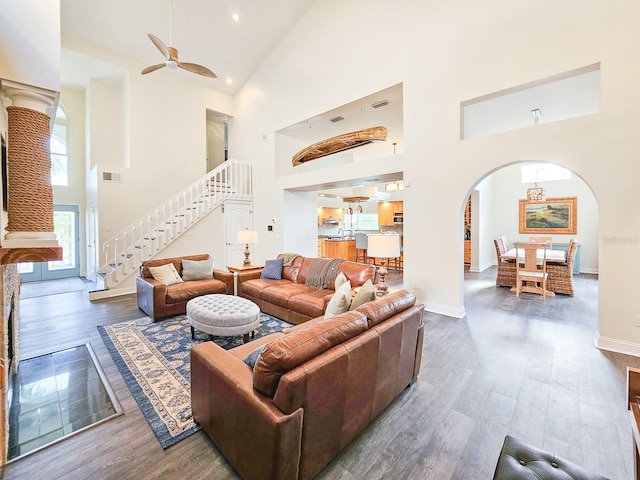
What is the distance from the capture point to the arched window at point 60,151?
7.55 meters

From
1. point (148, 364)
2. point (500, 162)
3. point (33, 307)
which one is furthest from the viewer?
point (33, 307)

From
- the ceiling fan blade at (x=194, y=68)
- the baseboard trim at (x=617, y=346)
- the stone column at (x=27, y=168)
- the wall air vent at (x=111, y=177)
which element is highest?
the ceiling fan blade at (x=194, y=68)

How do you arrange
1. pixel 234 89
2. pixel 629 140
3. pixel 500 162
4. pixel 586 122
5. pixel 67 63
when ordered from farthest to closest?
pixel 234 89
pixel 67 63
pixel 500 162
pixel 586 122
pixel 629 140

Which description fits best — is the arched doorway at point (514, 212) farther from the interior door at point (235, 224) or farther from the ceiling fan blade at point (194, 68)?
the ceiling fan blade at point (194, 68)

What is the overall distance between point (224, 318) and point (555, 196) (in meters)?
9.91

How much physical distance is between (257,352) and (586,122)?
4.49 metres

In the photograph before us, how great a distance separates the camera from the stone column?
180cm

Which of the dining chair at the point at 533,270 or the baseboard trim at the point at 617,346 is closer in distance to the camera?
the baseboard trim at the point at 617,346

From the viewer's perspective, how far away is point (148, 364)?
2859mm

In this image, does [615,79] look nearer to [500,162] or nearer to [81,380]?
[500,162]

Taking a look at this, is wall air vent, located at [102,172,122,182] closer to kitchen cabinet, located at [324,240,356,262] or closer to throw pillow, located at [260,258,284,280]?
throw pillow, located at [260,258,284,280]

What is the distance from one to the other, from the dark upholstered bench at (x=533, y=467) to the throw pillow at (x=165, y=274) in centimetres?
452

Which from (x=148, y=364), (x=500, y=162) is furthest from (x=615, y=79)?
(x=148, y=364)

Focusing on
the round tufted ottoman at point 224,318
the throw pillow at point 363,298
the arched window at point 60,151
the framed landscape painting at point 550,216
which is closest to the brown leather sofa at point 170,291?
the round tufted ottoman at point 224,318
